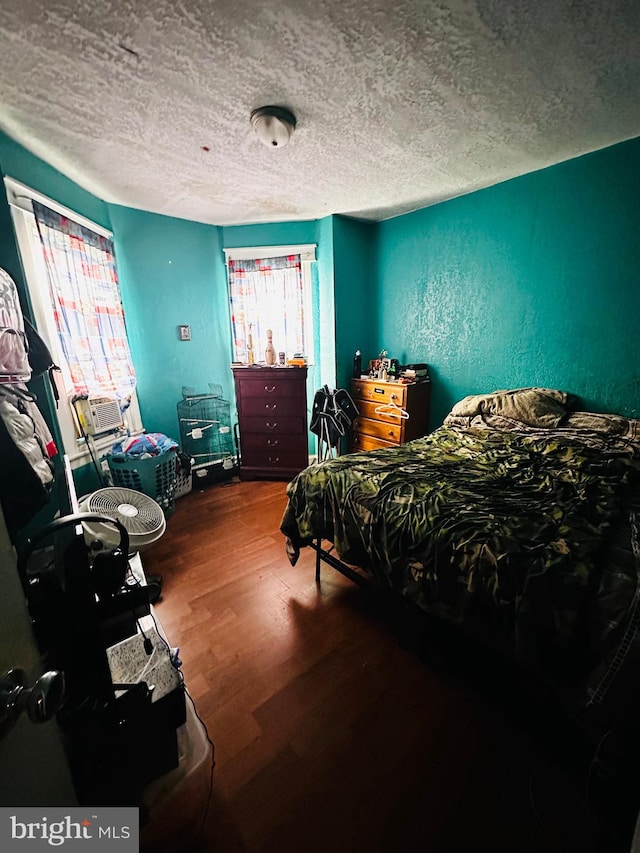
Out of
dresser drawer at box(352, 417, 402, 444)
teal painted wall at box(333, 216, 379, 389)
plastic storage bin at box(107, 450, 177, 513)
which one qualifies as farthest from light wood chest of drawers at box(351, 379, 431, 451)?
plastic storage bin at box(107, 450, 177, 513)

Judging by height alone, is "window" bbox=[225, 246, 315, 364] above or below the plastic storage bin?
above

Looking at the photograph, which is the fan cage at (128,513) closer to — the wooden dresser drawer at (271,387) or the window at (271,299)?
the wooden dresser drawer at (271,387)

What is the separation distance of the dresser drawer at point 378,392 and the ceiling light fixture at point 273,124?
→ 197 centimetres

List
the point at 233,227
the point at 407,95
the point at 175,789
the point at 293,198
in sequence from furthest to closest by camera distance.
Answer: the point at 233,227, the point at 293,198, the point at 407,95, the point at 175,789

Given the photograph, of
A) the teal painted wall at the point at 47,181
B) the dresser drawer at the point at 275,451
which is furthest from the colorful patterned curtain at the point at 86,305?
the dresser drawer at the point at 275,451

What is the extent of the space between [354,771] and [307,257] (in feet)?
12.4

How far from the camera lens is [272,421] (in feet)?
11.1

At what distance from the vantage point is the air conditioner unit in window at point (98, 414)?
237 cm

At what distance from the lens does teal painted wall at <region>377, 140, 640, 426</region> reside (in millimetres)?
2148

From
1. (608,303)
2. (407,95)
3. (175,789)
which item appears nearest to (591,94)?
(407,95)

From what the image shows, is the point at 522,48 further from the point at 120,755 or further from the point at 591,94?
the point at 120,755

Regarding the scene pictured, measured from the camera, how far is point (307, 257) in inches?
135

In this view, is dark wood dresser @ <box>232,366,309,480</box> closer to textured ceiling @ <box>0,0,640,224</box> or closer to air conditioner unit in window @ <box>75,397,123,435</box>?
air conditioner unit in window @ <box>75,397,123,435</box>

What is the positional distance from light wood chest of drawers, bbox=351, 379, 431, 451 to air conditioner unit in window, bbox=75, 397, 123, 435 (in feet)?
7.17
